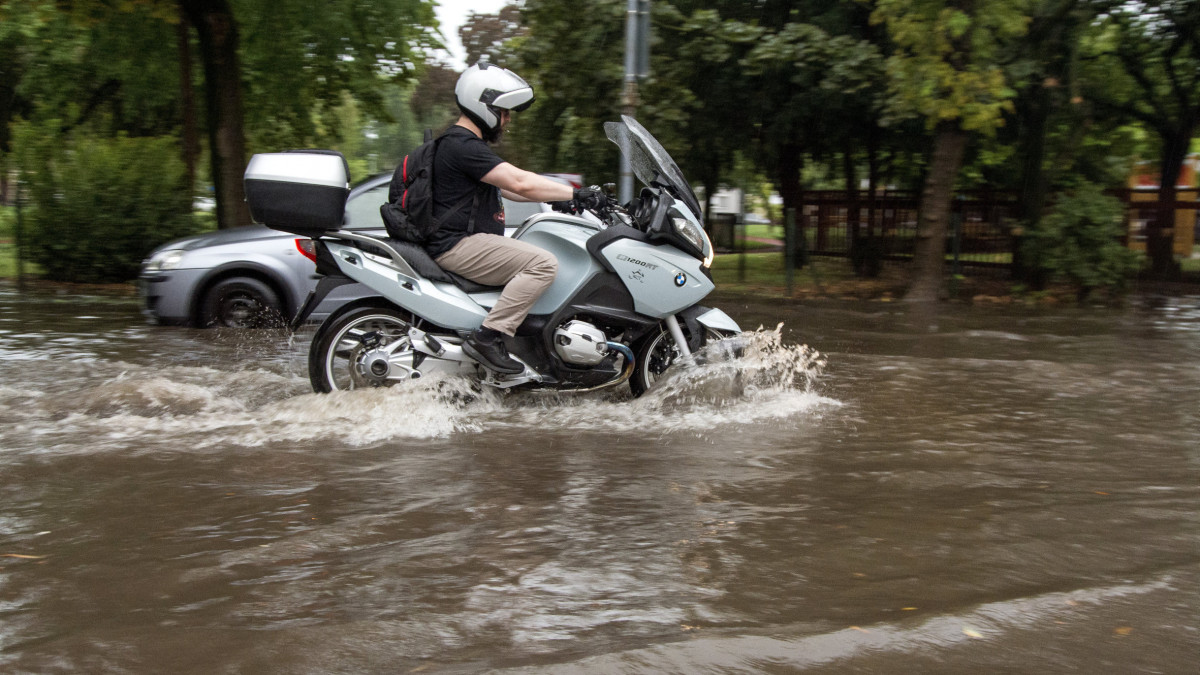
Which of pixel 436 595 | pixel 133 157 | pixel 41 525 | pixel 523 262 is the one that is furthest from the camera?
pixel 133 157

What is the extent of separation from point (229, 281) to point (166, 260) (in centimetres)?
59

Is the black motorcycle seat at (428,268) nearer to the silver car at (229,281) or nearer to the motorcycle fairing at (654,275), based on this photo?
the motorcycle fairing at (654,275)

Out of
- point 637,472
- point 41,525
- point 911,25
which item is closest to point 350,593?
point 41,525

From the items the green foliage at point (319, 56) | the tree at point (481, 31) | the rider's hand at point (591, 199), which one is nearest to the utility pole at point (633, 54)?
the rider's hand at point (591, 199)

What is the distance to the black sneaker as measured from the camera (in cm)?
619

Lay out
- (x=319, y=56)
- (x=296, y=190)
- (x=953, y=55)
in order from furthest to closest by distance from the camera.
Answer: (x=319, y=56) < (x=953, y=55) < (x=296, y=190)

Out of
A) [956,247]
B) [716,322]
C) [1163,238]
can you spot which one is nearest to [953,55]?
[956,247]

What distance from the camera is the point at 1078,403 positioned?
7008 millimetres

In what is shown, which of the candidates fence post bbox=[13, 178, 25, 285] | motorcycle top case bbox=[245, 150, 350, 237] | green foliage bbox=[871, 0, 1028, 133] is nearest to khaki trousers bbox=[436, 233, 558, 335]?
motorcycle top case bbox=[245, 150, 350, 237]

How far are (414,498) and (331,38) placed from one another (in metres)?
11.7

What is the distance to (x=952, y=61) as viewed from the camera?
42.6ft

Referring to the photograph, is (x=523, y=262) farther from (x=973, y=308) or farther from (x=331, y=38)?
(x=331, y=38)

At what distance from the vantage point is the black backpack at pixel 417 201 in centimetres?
614

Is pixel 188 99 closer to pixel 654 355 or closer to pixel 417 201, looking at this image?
pixel 417 201
